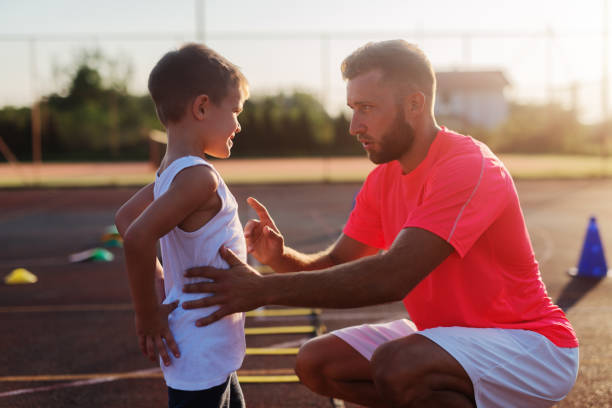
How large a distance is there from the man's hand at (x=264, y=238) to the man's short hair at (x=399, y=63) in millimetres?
782

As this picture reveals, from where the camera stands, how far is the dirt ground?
3654 mm

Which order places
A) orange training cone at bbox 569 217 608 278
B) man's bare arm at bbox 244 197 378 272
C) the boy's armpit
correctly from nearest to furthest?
the boy's armpit, man's bare arm at bbox 244 197 378 272, orange training cone at bbox 569 217 608 278

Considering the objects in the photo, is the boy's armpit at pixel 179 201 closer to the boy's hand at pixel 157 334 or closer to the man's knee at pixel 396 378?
the boy's hand at pixel 157 334

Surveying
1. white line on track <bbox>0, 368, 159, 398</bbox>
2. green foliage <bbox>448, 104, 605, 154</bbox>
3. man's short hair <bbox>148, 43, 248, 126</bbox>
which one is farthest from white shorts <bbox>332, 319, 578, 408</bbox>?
green foliage <bbox>448, 104, 605, 154</bbox>

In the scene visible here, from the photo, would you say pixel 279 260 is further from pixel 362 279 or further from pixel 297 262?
pixel 362 279

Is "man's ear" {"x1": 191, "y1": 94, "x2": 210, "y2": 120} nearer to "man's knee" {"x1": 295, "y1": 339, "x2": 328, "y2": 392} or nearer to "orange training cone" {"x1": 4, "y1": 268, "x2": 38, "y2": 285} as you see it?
"man's knee" {"x1": 295, "y1": 339, "x2": 328, "y2": 392}

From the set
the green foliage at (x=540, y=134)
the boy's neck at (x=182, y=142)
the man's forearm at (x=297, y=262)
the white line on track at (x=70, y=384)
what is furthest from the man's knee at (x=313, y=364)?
the green foliage at (x=540, y=134)

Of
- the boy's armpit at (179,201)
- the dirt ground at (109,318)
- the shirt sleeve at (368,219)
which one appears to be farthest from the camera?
the dirt ground at (109,318)

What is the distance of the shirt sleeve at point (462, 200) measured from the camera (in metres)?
2.38

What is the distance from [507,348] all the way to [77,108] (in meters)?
29.3

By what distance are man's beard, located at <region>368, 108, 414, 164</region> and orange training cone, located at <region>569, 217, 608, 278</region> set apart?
4585 millimetres

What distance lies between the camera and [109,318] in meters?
5.24

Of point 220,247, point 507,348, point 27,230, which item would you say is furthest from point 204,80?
point 27,230

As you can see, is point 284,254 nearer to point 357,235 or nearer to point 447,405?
point 357,235
